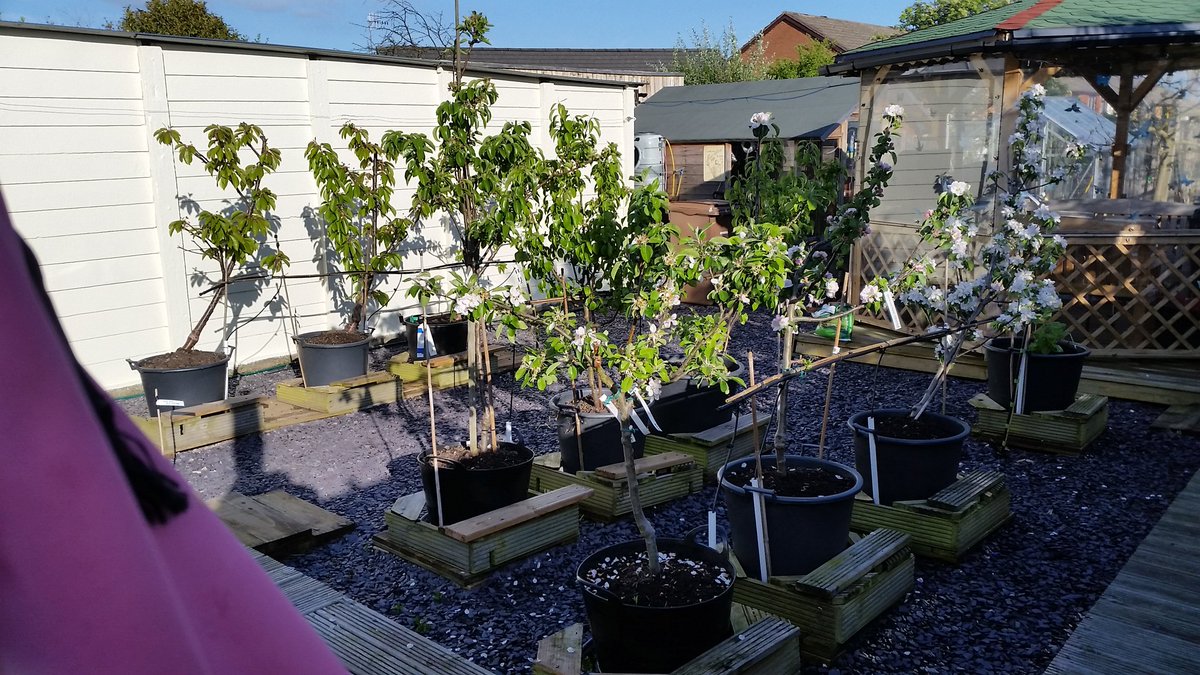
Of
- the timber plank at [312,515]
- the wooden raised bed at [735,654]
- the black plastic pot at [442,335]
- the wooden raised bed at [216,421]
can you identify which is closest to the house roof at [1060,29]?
the black plastic pot at [442,335]

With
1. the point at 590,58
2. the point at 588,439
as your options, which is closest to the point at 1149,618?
the point at 588,439

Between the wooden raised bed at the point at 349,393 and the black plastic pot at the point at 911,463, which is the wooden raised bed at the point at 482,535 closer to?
the black plastic pot at the point at 911,463

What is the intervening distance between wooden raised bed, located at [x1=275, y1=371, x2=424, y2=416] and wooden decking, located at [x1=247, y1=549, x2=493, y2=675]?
3.54 m

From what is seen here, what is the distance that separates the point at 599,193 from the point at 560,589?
2.53 m

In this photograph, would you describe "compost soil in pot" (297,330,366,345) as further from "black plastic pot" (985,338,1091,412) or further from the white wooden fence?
"black plastic pot" (985,338,1091,412)

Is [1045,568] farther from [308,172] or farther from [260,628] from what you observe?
[308,172]

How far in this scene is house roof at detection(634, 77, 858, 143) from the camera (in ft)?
58.3

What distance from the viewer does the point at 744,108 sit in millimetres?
19750

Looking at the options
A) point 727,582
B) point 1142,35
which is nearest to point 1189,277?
point 1142,35

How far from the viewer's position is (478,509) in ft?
14.9

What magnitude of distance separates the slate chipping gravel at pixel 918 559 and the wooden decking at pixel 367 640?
44 cm

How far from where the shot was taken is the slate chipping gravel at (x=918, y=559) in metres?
3.62

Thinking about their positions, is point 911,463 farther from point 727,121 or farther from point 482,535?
point 727,121

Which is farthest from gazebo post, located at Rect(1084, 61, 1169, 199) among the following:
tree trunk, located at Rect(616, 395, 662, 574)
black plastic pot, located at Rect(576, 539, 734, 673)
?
black plastic pot, located at Rect(576, 539, 734, 673)
